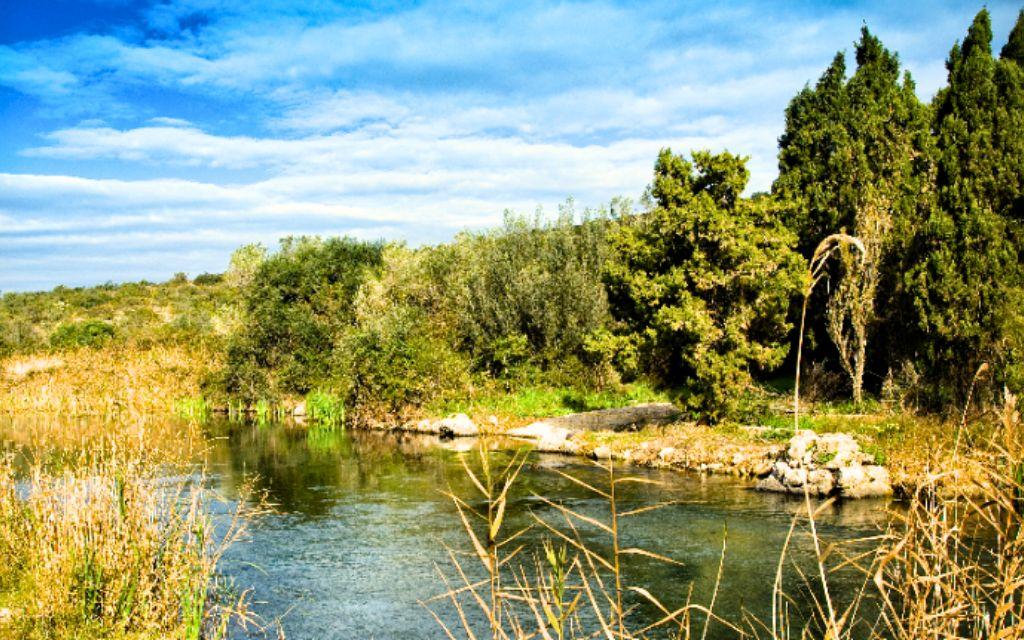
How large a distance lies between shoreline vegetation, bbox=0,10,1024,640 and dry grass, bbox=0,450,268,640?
0.03m

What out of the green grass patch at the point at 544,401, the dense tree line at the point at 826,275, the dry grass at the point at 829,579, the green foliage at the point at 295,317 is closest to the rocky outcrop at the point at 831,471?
the dry grass at the point at 829,579

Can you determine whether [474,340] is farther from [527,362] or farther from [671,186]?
[671,186]

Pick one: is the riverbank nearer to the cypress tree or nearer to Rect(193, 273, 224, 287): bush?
the cypress tree

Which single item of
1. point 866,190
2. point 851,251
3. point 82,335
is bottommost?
point 82,335

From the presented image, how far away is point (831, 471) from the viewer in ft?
55.3

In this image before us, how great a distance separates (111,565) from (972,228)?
67.4ft

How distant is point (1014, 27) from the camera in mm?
26750

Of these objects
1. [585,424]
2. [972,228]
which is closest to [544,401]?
[585,424]

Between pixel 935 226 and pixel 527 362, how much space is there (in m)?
16.2

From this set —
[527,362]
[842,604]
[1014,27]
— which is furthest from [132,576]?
[1014,27]

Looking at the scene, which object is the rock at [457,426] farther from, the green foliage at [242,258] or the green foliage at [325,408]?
the green foliage at [242,258]

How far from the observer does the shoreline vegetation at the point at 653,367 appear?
5.04 meters

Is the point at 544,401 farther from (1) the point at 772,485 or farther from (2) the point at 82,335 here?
(2) the point at 82,335

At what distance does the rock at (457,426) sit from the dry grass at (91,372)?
32.8 ft
